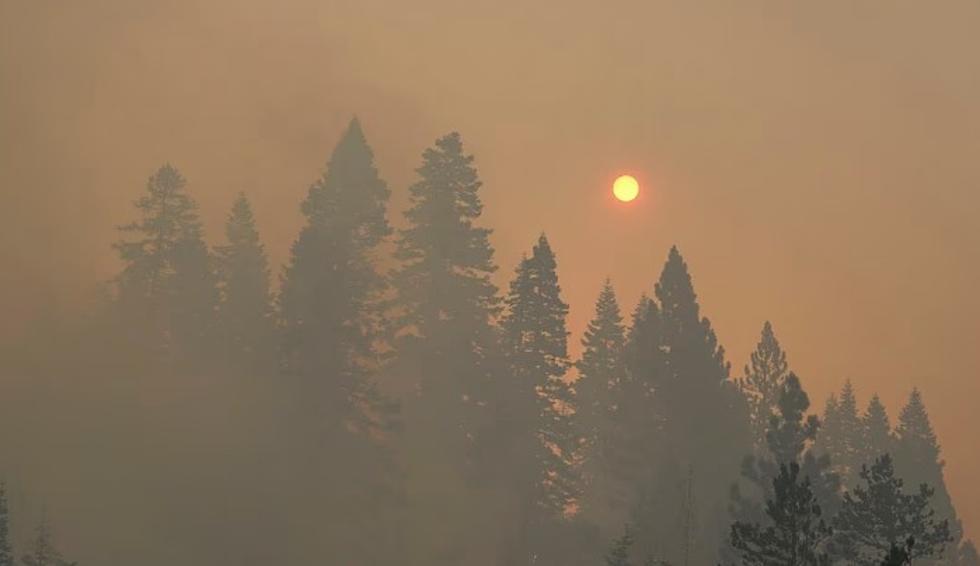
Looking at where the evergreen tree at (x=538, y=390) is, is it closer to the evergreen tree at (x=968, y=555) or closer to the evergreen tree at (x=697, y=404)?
the evergreen tree at (x=697, y=404)

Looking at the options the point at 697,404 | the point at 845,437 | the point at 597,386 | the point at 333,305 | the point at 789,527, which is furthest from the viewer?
the point at 845,437

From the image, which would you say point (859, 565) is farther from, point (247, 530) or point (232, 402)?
point (232, 402)

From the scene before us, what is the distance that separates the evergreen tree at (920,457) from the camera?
3221 inches

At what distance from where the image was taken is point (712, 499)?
58.5 metres

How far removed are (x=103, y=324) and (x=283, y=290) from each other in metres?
23.1

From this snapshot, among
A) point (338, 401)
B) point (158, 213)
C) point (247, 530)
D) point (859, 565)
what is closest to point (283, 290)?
point (338, 401)

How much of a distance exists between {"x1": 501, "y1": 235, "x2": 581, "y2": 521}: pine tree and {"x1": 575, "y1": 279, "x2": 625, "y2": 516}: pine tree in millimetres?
8699

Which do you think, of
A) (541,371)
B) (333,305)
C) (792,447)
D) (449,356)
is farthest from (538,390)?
(792,447)

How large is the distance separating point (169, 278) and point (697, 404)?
3605cm

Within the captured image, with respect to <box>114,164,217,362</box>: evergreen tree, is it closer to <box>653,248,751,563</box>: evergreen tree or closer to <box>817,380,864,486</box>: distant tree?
<box>653,248,751,563</box>: evergreen tree

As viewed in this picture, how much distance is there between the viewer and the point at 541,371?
6175cm

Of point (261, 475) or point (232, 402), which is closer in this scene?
point (261, 475)

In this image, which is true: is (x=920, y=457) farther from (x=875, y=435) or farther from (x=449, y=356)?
(x=449, y=356)

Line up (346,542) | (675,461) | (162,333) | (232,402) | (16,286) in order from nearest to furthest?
(675,461) < (346,542) < (232,402) < (162,333) < (16,286)
